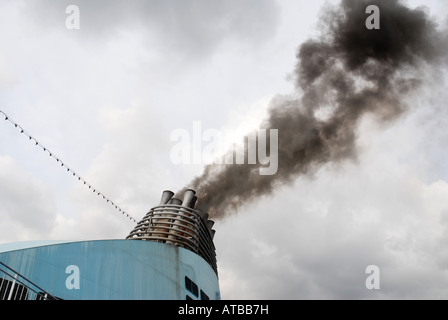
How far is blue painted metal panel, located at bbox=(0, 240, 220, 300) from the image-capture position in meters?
12.1

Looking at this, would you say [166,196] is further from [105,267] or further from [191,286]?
[105,267]

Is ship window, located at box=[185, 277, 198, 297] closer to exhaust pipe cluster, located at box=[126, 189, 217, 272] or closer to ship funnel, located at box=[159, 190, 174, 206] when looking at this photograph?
exhaust pipe cluster, located at box=[126, 189, 217, 272]

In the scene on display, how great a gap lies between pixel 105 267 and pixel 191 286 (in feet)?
15.2

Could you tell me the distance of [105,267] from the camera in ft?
44.6

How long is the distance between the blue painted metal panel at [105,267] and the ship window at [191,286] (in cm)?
23

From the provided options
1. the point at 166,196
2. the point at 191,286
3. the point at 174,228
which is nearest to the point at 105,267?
the point at 191,286

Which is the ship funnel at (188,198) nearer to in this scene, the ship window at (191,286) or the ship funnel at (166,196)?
the ship funnel at (166,196)

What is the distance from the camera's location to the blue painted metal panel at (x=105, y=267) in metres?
12.1
